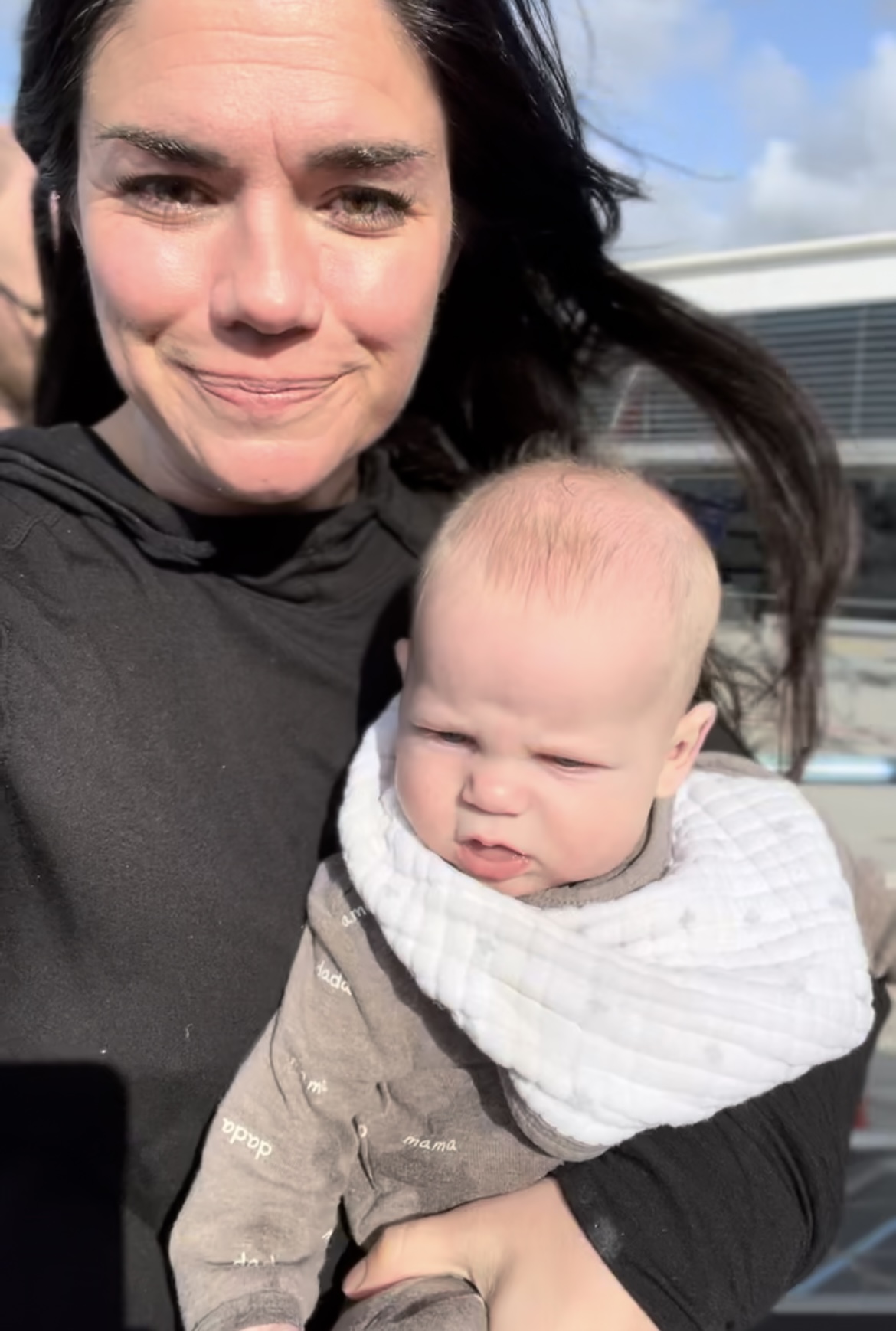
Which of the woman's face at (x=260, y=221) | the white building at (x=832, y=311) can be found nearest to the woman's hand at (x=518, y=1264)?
the woman's face at (x=260, y=221)

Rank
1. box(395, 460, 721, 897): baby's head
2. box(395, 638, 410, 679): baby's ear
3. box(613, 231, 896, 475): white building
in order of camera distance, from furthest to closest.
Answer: box(613, 231, 896, 475): white building, box(395, 638, 410, 679): baby's ear, box(395, 460, 721, 897): baby's head

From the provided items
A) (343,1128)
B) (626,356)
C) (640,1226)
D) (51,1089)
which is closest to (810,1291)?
(640,1226)

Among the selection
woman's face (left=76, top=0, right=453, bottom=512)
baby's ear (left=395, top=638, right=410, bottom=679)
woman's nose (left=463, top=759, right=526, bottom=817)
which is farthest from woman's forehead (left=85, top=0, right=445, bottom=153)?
woman's nose (left=463, top=759, right=526, bottom=817)

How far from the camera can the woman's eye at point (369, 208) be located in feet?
4.10

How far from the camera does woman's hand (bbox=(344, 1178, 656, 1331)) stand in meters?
1.17

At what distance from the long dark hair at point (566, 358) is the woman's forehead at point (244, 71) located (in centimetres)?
40

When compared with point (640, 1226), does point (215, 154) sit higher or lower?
higher

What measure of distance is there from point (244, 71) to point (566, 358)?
1.07 meters

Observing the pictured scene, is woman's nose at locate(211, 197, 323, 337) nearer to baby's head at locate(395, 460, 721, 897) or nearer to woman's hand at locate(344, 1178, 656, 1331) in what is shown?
baby's head at locate(395, 460, 721, 897)

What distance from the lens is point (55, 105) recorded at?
1337 millimetres

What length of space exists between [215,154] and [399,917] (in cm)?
85

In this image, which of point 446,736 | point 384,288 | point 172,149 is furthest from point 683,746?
point 172,149

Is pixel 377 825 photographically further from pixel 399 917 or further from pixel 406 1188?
pixel 406 1188

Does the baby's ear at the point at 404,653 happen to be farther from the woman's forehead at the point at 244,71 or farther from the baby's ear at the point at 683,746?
the woman's forehead at the point at 244,71
